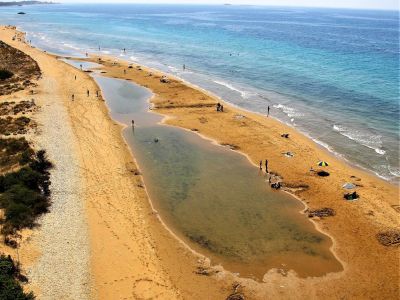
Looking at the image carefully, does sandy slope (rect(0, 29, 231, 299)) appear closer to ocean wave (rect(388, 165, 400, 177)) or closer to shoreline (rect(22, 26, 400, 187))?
shoreline (rect(22, 26, 400, 187))

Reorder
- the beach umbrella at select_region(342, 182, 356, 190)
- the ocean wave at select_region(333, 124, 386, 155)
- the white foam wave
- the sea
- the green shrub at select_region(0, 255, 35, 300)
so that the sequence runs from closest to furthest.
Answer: the green shrub at select_region(0, 255, 35, 300) → the beach umbrella at select_region(342, 182, 356, 190) → the ocean wave at select_region(333, 124, 386, 155) → the sea → the white foam wave

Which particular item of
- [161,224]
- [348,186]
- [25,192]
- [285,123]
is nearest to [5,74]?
[25,192]

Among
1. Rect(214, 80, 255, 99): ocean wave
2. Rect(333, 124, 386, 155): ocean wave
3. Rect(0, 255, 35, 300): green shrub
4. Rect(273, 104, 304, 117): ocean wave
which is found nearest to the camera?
Rect(0, 255, 35, 300): green shrub

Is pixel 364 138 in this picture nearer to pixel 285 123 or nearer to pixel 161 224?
pixel 285 123

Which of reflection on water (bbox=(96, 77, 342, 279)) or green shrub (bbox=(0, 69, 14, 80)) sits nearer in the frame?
reflection on water (bbox=(96, 77, 342, 279))

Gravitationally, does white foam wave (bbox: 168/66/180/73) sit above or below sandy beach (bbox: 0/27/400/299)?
above

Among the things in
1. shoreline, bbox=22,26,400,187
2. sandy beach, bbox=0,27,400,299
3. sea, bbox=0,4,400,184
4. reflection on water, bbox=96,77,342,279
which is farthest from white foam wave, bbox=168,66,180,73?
reflection on water, bbox=96,77,342,279

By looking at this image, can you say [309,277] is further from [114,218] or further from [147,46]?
[147,46]

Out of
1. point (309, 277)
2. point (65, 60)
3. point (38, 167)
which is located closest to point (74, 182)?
point (38, 167)
